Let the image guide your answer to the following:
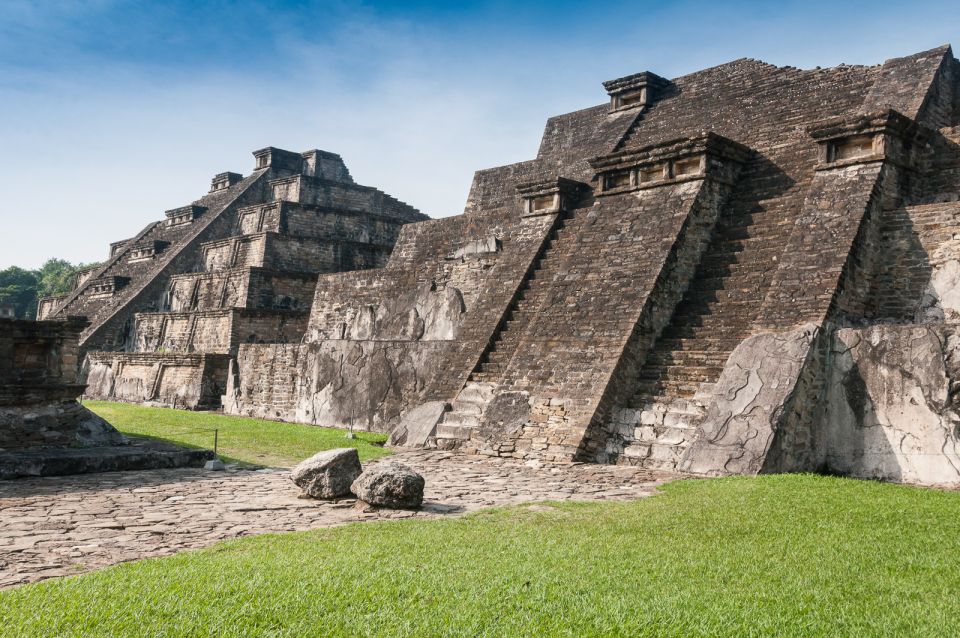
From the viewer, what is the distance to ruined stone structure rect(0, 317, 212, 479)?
7906 millimetres

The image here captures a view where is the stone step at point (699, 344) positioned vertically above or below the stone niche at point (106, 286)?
below

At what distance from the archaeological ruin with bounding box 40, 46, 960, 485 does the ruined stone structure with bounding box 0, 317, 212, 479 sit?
3.12 metres

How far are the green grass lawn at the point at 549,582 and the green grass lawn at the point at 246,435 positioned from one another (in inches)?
170

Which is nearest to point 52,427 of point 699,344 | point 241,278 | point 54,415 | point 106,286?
point 54,415

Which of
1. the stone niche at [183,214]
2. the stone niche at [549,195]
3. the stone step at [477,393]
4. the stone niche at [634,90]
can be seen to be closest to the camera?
the stone step at [477,393]

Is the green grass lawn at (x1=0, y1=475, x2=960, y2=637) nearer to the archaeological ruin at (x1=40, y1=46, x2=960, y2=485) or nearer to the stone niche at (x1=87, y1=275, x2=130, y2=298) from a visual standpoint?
the archaeological ruin at (x1=40, y1=46, x2=960, y2=485)

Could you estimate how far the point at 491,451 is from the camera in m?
9.02

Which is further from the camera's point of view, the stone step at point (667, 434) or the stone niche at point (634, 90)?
the stone niche at point (634, 90)

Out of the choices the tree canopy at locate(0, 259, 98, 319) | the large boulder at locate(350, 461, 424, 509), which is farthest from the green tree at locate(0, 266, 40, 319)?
the large boulder at locate(350, 461, 424, 509)

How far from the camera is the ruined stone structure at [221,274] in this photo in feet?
57.8

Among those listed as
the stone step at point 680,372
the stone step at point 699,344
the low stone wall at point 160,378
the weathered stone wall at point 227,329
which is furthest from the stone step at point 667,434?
the weathered stone wall at point 227,329

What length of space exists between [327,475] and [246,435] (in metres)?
5.37

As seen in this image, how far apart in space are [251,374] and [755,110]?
30.8ft

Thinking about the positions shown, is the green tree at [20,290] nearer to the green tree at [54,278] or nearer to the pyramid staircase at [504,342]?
the green tree at [54,278]
